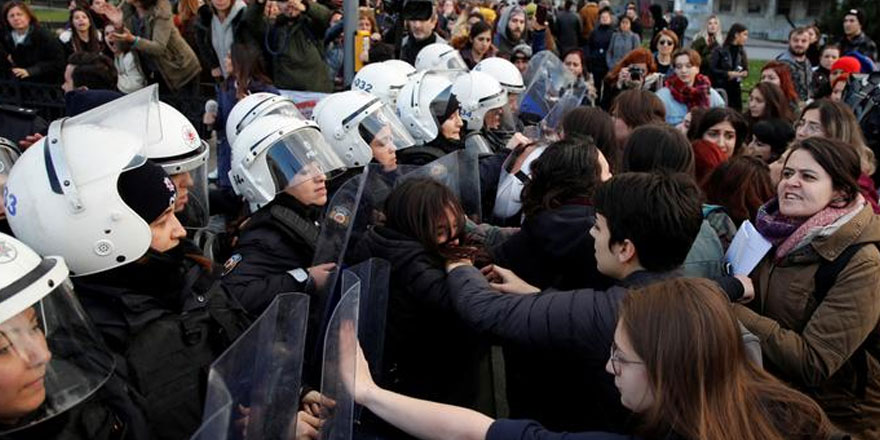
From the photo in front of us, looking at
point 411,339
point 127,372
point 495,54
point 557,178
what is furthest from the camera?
point 495,54

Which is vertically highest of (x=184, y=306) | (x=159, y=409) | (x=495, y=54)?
(x=184, y=306)

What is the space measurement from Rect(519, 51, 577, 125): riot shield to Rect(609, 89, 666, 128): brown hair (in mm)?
1343

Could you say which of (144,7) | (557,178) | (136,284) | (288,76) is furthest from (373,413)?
(144,7)

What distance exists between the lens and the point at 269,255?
2.95 metres

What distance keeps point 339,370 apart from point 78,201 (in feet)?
2.91

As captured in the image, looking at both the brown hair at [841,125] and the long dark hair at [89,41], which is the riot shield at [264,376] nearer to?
the brown hair at [841,125]

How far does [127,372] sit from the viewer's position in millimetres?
1981

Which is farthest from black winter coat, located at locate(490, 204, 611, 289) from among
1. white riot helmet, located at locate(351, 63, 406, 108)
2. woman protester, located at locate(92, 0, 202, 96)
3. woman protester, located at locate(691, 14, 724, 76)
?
woman protester, located at locate(691, 14, 724, 76)

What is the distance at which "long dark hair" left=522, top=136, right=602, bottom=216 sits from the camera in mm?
2984

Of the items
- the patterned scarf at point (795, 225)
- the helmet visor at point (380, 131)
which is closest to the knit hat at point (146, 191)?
the helmet visor at point (380, 131)

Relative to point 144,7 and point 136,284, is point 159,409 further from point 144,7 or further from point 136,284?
point 144,7

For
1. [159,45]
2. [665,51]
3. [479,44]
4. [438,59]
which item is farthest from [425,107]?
[665,51]

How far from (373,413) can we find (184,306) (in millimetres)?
642

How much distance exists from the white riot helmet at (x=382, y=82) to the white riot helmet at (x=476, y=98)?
0.41 metres
